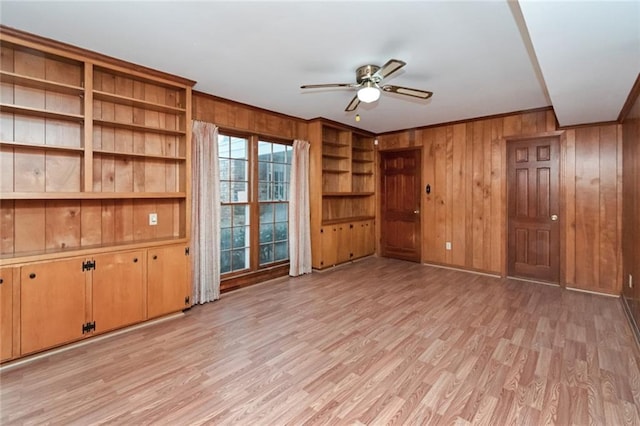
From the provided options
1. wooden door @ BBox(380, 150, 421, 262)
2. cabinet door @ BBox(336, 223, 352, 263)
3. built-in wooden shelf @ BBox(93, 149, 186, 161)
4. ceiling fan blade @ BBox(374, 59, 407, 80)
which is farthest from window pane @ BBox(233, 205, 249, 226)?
wooden door @ BBox(380, 150, 421, 262)

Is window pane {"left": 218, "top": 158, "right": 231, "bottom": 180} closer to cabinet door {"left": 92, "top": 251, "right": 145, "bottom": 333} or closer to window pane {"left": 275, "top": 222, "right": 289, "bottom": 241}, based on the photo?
window pane {"left": 275, "top": 222, "right": 289, "bottom": 241}

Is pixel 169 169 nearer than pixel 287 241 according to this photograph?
Yes

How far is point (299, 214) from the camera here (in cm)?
513

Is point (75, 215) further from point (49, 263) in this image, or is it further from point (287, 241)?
point (287, 241)

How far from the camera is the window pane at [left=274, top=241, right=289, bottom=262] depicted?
16.6 ft

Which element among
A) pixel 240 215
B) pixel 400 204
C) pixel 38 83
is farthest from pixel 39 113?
pixel 400 204

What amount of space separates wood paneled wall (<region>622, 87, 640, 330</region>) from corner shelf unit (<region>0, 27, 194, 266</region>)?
464 centimetres

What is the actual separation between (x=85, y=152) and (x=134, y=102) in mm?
731

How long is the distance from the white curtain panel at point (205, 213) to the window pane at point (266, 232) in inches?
35.9

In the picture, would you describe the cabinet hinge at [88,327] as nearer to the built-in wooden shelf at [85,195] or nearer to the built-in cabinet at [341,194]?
the built-in wooden shelf at [85,195]

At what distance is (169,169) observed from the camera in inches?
142

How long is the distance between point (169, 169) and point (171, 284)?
4.32 feet

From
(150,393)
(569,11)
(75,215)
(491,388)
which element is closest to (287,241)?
(75,215)

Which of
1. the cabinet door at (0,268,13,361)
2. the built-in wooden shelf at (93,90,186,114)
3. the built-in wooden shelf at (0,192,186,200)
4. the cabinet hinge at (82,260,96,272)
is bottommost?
the cabinet door at (0,268,13,361)
